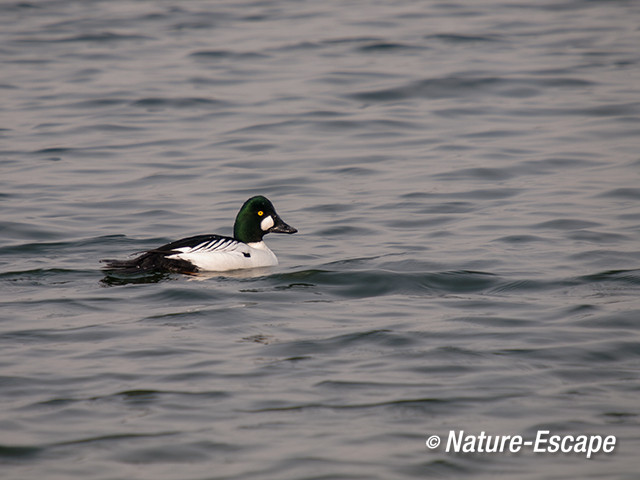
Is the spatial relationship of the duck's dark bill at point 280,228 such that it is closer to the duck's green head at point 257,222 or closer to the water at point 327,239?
the duck's green head at point 257,222

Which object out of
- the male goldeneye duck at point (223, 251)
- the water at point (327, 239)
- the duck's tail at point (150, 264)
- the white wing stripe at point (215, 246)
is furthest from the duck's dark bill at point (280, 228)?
the duck's tail at point (150, 264)

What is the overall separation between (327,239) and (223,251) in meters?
1.59

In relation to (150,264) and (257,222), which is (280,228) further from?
(150,264)

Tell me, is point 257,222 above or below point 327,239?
above

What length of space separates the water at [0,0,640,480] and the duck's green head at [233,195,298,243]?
0.41 metres

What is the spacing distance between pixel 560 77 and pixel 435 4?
314 inches

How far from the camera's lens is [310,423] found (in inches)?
259

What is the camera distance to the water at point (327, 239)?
6.52m

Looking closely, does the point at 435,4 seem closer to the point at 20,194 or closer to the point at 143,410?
the point at 20,194

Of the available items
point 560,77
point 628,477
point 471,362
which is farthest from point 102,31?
point 628,477

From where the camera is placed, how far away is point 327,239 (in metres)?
11.9

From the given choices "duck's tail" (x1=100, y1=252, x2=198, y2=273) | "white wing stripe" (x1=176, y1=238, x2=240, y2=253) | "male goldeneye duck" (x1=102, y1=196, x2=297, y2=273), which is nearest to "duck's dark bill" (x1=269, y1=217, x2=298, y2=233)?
"male goldeneye duck" (x1=102, y1=196, x2=297, y2=273)
